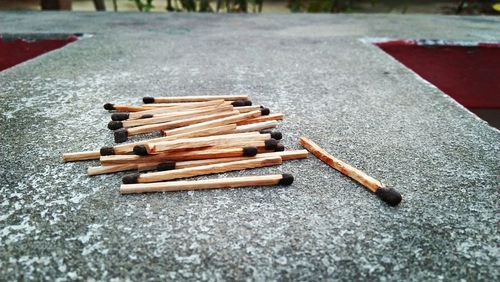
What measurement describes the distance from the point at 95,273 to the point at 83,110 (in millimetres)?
1107

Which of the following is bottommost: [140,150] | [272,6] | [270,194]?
[270,194]

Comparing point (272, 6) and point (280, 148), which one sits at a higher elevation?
point (272, 6)

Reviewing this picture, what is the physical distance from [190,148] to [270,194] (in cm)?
34

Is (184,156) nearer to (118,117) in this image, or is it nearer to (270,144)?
(270,144)

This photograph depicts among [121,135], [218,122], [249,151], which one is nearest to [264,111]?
[218,122]

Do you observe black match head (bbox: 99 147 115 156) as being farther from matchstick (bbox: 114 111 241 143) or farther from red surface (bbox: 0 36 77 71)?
red surface (bbox: 0 36 77 71)

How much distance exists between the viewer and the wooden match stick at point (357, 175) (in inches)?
42.5

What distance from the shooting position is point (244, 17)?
4.66 meters

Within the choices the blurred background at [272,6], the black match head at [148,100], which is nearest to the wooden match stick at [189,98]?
the black match head at [148,100]

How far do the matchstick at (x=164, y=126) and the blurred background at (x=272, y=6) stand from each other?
4373 mm

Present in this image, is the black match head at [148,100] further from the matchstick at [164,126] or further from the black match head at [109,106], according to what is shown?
the matchstick at [164,126]

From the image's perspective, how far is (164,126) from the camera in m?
1.49

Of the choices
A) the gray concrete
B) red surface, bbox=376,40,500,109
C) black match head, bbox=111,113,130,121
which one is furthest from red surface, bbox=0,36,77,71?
red surface, bbox=376,40,500,109

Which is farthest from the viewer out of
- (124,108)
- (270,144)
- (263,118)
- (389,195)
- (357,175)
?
(124,108)
